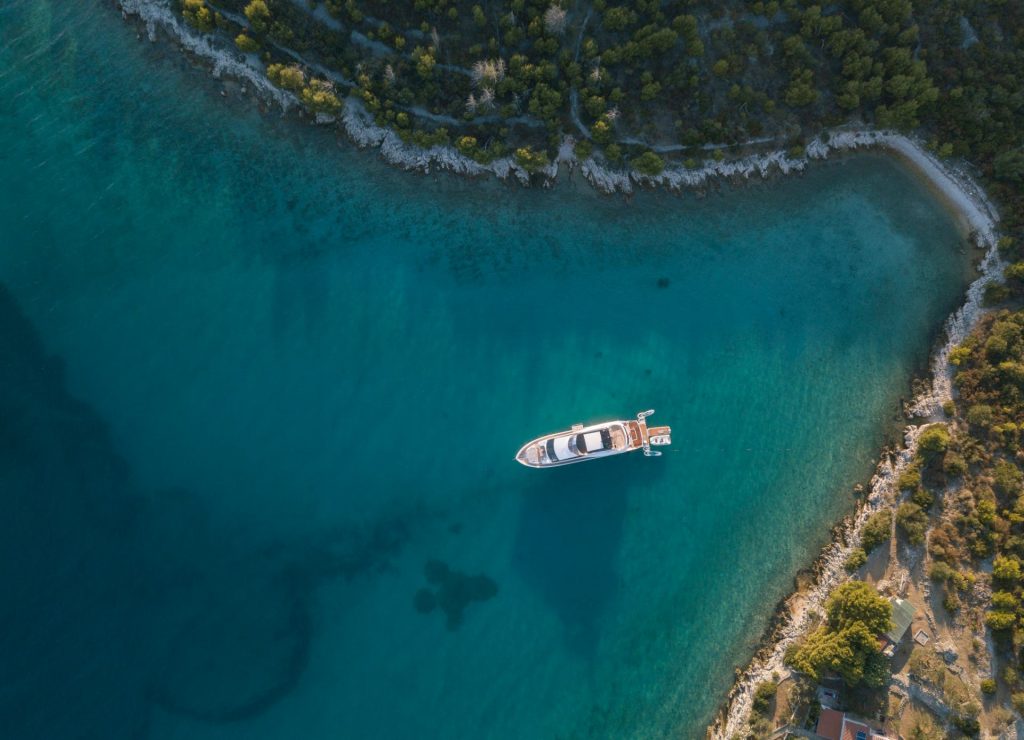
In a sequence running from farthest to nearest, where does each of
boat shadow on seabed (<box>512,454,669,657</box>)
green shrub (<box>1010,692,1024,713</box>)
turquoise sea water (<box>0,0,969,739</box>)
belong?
boat shadow on seabed (<box>512,454,669,657</box>) < turquoise sea water (<box>0,0,969,739</box>) < green shrub (<box>1010,692,1024,713</box>)

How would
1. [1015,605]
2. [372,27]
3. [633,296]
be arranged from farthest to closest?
1. [633,296]
2. [372,27]
3. [1015,605]

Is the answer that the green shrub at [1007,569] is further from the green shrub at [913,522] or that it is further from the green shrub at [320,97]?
the green shrub at [320,97]

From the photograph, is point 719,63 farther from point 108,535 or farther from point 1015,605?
point 108,535

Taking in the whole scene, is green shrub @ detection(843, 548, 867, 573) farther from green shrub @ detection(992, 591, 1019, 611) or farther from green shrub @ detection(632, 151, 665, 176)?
green shrub @ detection(632, 151, 665, 176)

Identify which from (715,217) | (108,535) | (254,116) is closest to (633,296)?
(715,217)

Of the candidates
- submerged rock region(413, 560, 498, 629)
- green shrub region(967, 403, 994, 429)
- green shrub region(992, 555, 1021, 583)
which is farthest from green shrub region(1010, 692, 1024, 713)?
submerged rock region(413, 560, 498, 629)

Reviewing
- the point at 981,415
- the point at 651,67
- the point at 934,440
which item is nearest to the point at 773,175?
the point at 651,67

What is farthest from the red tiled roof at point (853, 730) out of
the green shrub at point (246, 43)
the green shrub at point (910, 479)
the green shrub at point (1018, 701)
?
the green shrub at point (246, 43)
